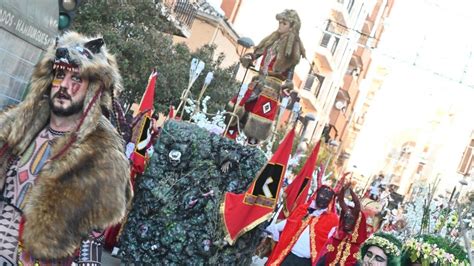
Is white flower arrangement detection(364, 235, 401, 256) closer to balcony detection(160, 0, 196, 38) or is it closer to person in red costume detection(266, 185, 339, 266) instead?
person in red costume detection(266, 185, 339, 266)

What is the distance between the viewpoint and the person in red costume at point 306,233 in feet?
36.7

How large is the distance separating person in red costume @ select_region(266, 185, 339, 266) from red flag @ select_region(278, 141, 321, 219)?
49 cm

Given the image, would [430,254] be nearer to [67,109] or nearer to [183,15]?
[67,109]

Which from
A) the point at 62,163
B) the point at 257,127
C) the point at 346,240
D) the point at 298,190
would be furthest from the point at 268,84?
the point at 62,163

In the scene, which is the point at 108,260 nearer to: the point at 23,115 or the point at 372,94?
the point at 23,115

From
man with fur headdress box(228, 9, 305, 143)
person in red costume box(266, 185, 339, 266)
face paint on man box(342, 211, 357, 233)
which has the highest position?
man with fur headdress box(228, 9, 305, 143)

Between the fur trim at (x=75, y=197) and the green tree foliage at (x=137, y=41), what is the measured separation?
1602 cm

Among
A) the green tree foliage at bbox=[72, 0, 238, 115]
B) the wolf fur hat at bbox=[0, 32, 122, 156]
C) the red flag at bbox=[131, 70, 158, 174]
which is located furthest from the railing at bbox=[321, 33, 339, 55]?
the wolf fur hat at bbox=[0, 32, 122, 156]

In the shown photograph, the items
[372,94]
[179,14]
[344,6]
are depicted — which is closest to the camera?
[179,14]

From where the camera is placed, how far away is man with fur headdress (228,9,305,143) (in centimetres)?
1141

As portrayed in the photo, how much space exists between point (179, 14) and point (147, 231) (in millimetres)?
23989

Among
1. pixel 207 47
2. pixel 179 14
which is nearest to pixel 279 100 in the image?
pixel 207 47

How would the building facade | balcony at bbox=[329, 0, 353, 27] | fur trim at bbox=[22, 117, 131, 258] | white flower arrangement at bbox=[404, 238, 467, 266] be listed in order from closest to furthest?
fur trim at bbox=[22, 117, 131, 258]
white flower arrangement at bbox=[404, 238, 467, 266]
balcony at bbox=[329, 0, 353, 27]
the building facade

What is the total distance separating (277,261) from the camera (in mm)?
11312
